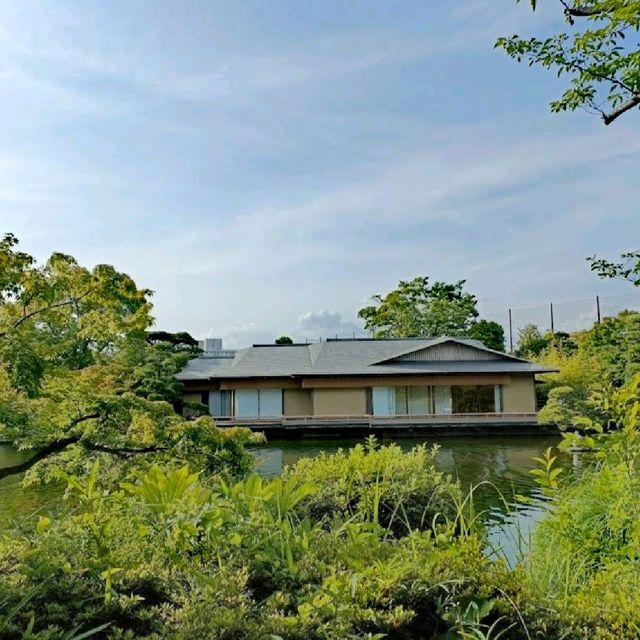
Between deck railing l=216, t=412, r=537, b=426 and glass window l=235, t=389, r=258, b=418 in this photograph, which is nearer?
deck railing l=216, t=412, r=537, b=426

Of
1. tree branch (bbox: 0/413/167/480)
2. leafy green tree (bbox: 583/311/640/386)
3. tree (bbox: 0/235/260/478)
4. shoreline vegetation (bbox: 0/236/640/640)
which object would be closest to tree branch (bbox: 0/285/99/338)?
tree (bbox: 0/235/260/478)

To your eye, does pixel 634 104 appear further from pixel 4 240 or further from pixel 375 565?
pixel 4 240

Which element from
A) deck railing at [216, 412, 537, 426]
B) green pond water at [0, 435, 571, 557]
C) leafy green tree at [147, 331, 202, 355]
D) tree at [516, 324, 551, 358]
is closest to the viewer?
A: green pond water at [0, 435, 571, 557]

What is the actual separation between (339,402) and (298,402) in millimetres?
1473

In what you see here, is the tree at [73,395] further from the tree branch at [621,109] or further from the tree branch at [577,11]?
the tree branch at [577,11]

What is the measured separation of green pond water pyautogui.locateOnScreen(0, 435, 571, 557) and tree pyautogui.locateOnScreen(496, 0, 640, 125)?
3.60 m

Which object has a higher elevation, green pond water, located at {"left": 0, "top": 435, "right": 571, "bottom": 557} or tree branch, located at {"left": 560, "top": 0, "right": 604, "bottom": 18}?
tree branch, located at {"left": 560, "top": 0, "right": 604, "bottom": 18}

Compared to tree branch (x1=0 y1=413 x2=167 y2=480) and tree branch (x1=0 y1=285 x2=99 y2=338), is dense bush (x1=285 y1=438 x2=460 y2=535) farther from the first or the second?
tree branch (x1=0 y1=285 x2=99 y2=338)

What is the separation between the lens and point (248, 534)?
1738mm

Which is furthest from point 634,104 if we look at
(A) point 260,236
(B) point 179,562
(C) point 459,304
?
(C) point 459,304

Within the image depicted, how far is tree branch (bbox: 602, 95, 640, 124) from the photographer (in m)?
4.05

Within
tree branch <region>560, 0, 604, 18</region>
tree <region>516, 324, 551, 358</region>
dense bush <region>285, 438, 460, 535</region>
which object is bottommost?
dense bush <region>285, 438, 460, 535</region>

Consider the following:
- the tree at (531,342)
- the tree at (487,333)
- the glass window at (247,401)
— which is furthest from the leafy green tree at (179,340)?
the tree at (531,342)

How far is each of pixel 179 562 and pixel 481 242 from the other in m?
14.2
